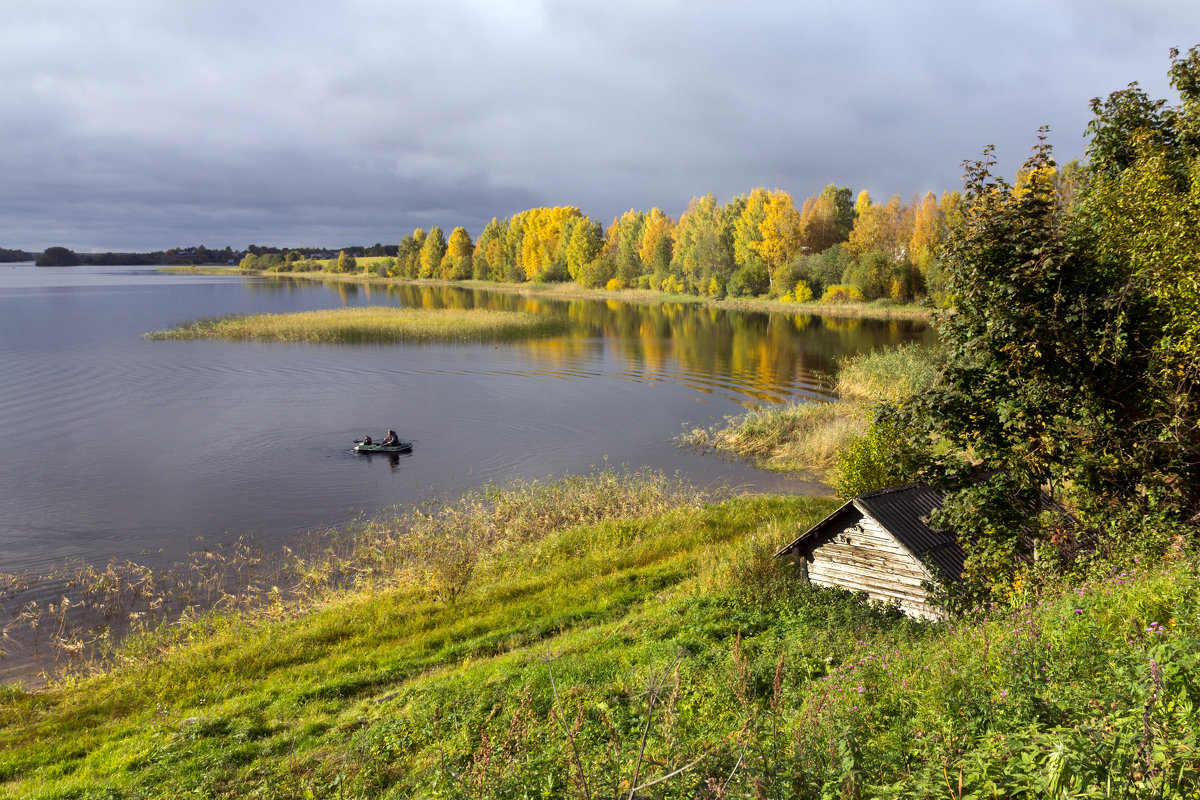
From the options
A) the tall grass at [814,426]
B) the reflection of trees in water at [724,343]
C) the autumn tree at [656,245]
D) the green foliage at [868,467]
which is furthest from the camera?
the autumn tree at [656,245]

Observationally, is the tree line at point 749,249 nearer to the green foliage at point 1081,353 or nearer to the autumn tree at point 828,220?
the autumn tree at point 828,220

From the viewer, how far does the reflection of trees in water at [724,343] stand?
49.6m

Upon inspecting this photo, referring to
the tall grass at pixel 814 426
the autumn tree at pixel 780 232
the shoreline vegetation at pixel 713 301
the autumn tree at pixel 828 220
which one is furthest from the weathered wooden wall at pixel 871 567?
the autumn tree at pixel 828 220

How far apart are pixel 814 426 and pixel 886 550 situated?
20.0 m

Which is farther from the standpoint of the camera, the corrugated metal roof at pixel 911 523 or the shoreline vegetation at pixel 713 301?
the shoreline vegetation at pixel 713 301

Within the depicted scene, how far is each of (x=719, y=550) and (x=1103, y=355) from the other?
377 inches

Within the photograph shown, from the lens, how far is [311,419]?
3681 centimetres

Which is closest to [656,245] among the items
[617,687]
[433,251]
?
[433,251]

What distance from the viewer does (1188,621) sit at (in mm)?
6270

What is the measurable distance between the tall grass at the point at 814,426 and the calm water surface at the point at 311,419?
5.70 feet

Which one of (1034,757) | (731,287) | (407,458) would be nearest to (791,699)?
(1034,757)

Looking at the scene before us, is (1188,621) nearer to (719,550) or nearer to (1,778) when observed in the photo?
(719,550)

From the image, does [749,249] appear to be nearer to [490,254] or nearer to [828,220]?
[828,220]

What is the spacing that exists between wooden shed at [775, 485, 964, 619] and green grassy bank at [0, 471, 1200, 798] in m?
0.70
